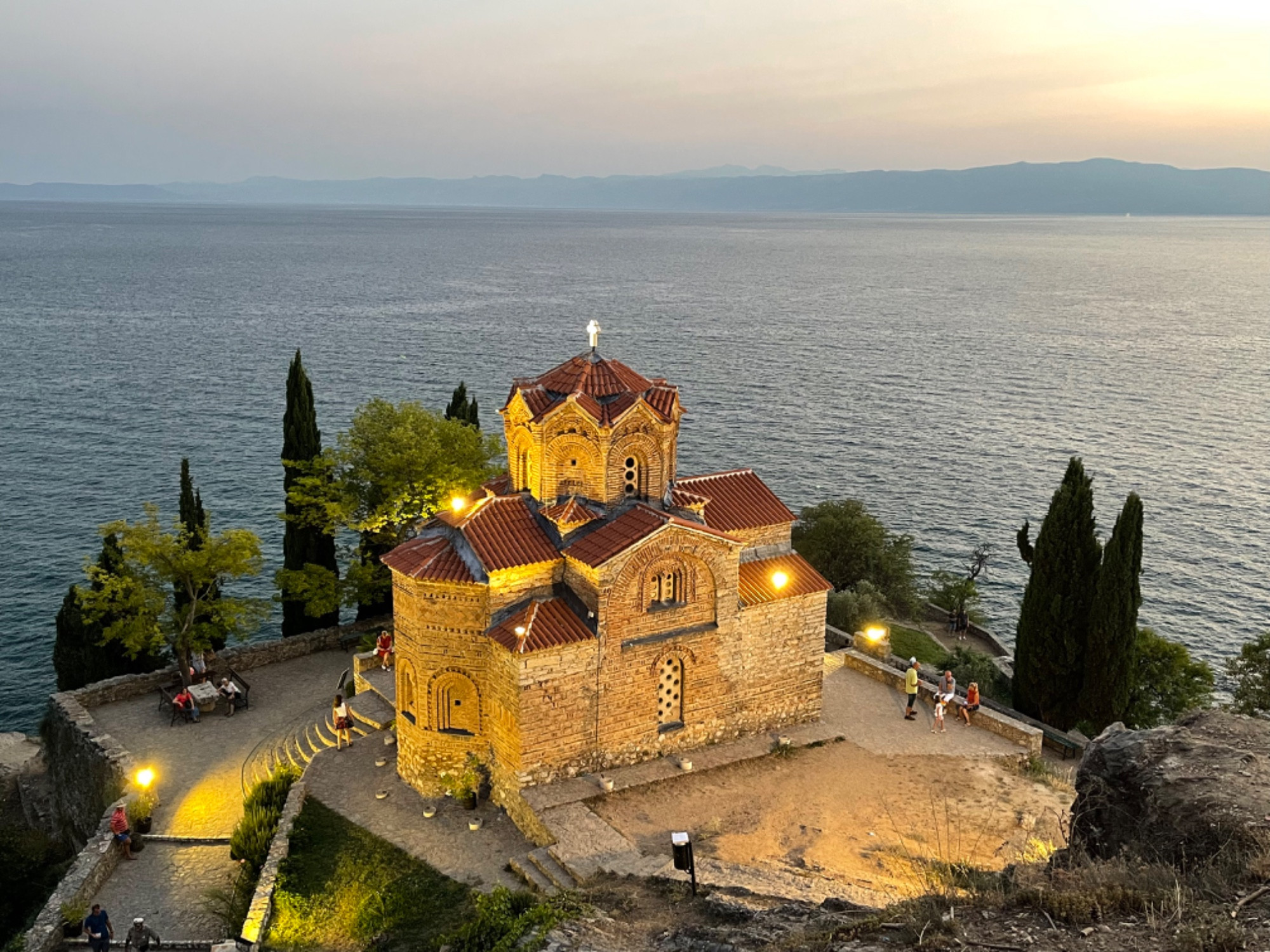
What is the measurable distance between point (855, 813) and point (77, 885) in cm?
1871

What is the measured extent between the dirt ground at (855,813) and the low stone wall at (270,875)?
24.8 ft

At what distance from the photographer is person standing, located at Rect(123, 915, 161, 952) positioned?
21625 millimetres

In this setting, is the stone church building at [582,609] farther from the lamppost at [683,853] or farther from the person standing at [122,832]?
the person standing at [122,832]

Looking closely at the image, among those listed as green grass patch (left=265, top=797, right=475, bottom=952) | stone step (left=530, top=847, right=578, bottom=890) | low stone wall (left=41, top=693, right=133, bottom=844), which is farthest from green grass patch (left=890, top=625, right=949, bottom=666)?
low stone wall (left=41, top=693, right=133, bottom=844)

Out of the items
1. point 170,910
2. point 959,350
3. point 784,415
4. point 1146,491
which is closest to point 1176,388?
point 959,350

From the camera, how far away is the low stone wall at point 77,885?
22281 millimetres

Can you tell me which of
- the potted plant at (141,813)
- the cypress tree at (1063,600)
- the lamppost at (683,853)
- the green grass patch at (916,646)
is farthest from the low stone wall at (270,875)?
the green grass patch at (916,646)

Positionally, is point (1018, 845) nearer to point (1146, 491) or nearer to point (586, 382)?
point (586, 382)

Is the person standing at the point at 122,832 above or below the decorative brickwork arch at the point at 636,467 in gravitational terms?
below

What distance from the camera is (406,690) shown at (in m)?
27.2

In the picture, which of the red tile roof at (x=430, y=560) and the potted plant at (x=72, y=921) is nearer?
the potted plant at (x=72, y=921)

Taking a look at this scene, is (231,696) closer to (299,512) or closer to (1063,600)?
(299,512)

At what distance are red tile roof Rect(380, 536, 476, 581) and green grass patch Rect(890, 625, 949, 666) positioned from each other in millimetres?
22291

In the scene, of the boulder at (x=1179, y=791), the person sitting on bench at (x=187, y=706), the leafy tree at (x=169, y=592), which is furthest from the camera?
the leafy tree at (x=169, y=592)
